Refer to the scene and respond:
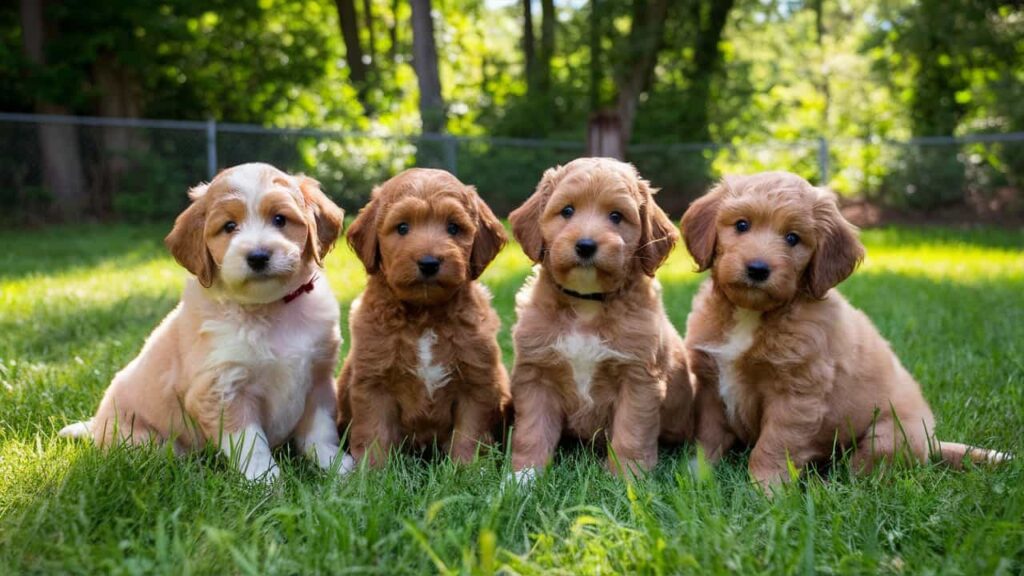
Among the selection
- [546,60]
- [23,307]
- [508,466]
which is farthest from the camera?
[546,60]

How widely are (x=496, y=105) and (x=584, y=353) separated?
19417mm

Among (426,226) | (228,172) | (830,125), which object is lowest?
→ (830,125)

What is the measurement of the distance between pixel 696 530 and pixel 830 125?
26920 mm

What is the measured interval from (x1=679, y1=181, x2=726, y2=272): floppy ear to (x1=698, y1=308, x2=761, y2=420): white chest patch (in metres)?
0.32

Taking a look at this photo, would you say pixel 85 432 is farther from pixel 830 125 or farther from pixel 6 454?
pixel 830 125

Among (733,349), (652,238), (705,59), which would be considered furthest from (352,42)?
(733,349)

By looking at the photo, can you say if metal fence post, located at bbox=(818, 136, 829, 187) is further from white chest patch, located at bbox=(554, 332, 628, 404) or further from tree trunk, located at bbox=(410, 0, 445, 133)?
white chest patch, located at bbox=(554, 332, 628, 404)

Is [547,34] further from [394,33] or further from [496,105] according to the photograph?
[394,33]

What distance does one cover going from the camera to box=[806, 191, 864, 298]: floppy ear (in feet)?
13.2

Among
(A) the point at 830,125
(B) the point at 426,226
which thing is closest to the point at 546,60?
(A) the point at 830,125

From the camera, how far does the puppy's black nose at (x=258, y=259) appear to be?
12.5 ft

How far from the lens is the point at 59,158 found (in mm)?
14953

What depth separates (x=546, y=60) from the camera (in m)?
23.1

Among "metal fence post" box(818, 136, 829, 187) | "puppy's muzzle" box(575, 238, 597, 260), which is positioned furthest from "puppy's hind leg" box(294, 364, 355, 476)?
"metal fence post" box(818, 136, 829, 187)
